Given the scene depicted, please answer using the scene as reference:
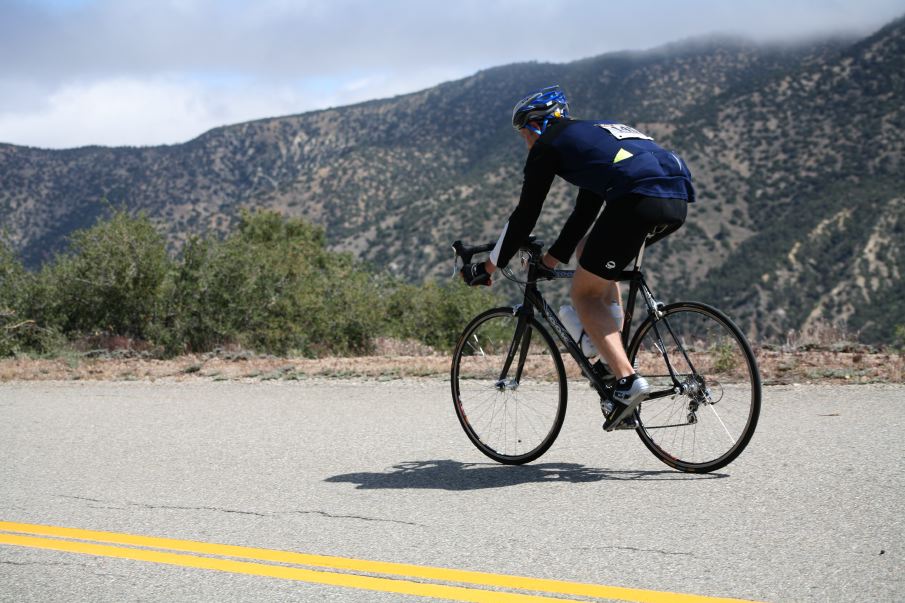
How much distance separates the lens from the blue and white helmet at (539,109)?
5.26 meters

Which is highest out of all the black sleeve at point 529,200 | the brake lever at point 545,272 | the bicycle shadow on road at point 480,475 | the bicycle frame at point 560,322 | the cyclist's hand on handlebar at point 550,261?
the black sleeve at point 529,200

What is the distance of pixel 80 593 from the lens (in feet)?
12.1

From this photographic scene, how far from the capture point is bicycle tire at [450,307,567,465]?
5570 mm

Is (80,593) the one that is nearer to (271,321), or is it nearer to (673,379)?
(673,379)

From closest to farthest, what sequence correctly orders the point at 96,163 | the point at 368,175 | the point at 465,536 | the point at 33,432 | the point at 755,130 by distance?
1. the point at 465,536
2. the point at 33,432
3. the point at 755,130
4. the point at 368,175
5. the point at 96,163

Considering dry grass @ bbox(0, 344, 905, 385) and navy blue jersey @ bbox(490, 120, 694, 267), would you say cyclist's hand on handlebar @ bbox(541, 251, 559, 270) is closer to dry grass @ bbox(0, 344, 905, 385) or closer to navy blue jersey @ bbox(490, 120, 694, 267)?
navy blue jersey @ bbox(490, 120, 694, 267)

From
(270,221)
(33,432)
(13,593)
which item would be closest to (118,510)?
(13,593)

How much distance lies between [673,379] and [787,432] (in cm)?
117

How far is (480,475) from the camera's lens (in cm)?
540

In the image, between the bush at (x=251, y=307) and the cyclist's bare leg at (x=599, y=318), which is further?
the bush at (x=251, y=307)

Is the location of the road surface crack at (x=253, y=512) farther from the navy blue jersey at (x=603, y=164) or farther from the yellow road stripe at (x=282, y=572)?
the navy blue jersey at (x=603, y=164)

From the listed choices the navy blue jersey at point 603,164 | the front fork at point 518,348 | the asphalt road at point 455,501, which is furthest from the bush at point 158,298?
the navy blue jersey at point 603,164

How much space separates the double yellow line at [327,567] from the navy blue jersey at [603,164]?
2.14 m

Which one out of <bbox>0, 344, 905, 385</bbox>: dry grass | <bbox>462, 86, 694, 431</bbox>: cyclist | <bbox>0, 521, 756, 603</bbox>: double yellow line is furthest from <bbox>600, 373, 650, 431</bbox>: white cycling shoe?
<bbox>0, 344, 905, 385</bbox>: dry grass
